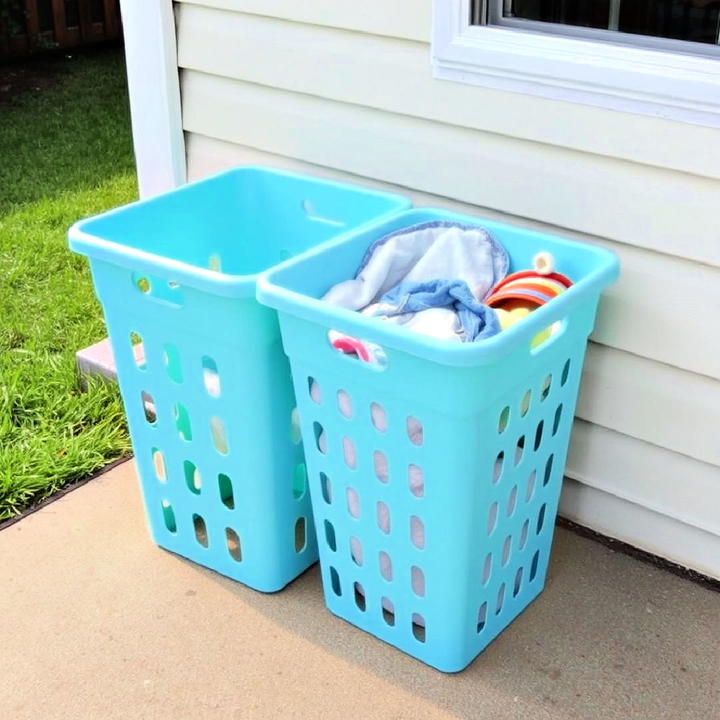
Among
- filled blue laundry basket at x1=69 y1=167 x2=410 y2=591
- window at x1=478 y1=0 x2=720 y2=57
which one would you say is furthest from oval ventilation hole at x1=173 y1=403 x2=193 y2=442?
window at x1=478 y1=0 x2=720 y2=57

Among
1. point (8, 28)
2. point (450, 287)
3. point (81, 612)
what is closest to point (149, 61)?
point (450, 287)

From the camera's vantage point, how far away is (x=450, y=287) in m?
1.85

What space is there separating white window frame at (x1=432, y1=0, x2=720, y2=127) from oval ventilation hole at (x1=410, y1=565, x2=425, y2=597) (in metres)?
0.91

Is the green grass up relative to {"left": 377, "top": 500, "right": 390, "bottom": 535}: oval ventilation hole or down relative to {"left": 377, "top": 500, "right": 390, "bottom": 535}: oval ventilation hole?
down

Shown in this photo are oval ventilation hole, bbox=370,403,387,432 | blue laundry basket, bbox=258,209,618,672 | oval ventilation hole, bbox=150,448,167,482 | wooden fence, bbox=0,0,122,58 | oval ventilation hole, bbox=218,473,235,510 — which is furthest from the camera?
wooden fence, bbox=0,0,122,58

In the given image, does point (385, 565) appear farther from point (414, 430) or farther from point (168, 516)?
point (168, 516)

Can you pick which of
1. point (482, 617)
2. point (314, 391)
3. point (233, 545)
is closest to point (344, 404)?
point (314, 391)

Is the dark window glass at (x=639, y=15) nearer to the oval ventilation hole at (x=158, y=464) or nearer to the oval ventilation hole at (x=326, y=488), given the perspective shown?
the oval ventilation hole at (x=326, y=488)

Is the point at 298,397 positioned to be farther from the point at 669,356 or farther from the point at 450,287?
the point at 669,356

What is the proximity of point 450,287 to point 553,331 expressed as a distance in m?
0.21

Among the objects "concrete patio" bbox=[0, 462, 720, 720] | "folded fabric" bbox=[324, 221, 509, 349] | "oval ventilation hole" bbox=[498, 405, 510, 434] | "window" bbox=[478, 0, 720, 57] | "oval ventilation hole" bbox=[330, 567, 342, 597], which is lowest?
"concrete patio" bbox=[0, 462, 720, 720]

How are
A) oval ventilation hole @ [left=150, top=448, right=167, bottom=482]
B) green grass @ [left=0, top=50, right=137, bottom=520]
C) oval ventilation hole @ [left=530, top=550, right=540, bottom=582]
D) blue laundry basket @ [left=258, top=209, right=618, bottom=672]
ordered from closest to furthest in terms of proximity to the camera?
1. blue laundry basket @ [left=258, top=209, right=618, bottom=672]
2. oval ventilation hole @ [left=530, top=550, right=540, bottom=582]
3. oval ventilation hole @ [left=150, top=448, right=167, bottom=482]
4. green grass @ [left=0, top=50, right=137, bottom=520]

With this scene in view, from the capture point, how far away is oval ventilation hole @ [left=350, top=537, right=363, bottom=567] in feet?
6.24

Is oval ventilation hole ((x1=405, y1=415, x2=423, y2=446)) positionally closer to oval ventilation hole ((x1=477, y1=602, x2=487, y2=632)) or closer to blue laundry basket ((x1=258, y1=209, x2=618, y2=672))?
blue laundry basket ((x1=258, y1=209, x2=618, y2=672))
